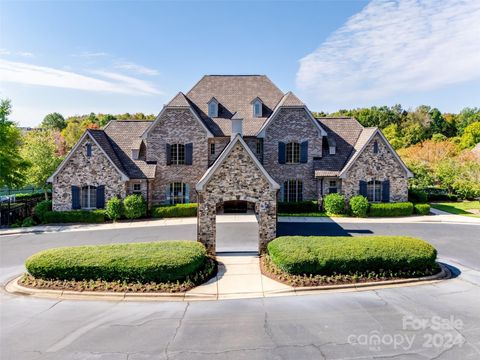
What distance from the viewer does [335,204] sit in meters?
27.5

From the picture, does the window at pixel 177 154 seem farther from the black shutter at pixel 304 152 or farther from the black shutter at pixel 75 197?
the black shutter at pixel 304 152

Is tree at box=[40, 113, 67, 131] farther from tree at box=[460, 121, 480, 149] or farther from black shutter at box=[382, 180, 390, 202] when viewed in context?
tree at box=[460, 121, 480, 149]

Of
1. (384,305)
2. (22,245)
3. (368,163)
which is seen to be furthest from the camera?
(368,163)

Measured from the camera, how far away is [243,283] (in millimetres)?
13148

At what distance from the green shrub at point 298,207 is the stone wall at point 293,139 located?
1.57m

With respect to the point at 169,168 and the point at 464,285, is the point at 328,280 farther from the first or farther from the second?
the point at 169,168

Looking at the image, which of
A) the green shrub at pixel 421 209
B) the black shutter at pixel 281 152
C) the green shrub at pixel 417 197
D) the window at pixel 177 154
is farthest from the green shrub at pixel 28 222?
the green shrub at pixel 417 197

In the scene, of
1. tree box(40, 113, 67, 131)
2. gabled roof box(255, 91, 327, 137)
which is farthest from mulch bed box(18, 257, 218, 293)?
tree box(40, 113, 67, 131)

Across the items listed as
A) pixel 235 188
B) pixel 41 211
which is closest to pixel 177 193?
pixel 41 211

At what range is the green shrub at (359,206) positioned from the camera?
26.7 meters

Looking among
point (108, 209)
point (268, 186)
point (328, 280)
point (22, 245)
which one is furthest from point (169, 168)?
point (328, 280)

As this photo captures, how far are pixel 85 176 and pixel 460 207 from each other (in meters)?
36.0

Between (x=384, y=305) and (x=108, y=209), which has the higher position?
(x=108, y=209)

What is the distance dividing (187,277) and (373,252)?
776 cm
